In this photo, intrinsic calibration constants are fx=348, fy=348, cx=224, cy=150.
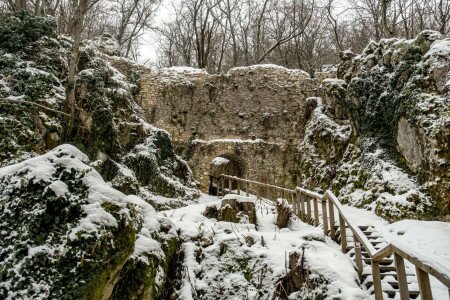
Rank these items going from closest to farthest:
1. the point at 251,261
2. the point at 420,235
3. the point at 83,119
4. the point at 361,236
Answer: the point at 361,236, the point at 251,261, the point at 420,235, the point at 83,119

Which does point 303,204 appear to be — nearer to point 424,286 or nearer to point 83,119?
point 424,286

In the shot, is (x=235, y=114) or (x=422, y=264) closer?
(x=422, y=264)

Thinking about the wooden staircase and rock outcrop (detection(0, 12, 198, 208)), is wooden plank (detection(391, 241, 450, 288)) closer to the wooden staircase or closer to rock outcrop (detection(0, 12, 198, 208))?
the wooden staircase

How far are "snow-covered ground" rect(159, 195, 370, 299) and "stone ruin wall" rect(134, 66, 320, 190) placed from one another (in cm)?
827

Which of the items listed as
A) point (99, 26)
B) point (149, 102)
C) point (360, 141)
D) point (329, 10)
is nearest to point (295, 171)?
point (360, 141)

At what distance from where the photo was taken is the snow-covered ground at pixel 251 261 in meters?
4.66

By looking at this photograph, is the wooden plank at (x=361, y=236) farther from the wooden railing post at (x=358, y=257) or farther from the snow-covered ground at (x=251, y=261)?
the snow-covered ground at (x=251, y=261)

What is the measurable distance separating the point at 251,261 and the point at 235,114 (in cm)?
1073

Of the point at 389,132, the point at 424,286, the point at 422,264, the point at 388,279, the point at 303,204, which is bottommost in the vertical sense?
the point at 388,279

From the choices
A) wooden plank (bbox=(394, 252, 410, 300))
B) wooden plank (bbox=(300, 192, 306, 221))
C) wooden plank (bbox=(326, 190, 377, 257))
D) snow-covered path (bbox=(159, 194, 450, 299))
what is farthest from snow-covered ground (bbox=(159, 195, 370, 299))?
wooden plank (bbox=(300, 192, 306, 221))

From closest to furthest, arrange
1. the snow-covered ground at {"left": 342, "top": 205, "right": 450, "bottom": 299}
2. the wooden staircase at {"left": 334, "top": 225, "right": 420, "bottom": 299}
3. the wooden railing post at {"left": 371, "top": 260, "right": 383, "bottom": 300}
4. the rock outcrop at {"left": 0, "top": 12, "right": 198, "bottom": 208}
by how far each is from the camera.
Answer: the wooden railing post at {"left": 371, "top": 260, "right": 383, "bottom": 300}
the wooden staircase at {"left": 334, "top": 225, "right": 420, "bottom": 299}
the snow-covered ground at {"left": 342, "top": 205, "right": 450, "bottom": 299}
the rock outcrop at {"left": 0, "top": 12, "right": 198, "bottom": 208}

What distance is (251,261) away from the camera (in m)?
5.24

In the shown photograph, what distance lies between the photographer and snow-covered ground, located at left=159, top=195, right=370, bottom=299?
4.66 metres

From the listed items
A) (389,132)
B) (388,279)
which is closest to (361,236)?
(388,279)
